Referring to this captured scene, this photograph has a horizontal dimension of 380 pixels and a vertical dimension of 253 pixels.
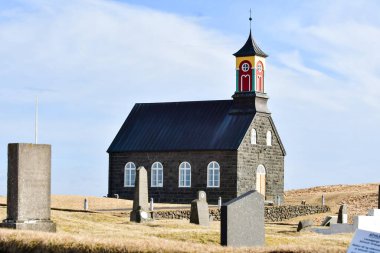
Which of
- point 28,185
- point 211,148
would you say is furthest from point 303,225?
point 211,148

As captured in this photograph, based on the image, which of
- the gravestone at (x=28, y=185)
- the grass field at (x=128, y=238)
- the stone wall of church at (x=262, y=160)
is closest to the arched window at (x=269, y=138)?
the stone wall of church at (x=262, y=160)

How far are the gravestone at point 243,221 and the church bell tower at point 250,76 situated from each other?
121ft

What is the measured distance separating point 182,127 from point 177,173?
331 centimetres

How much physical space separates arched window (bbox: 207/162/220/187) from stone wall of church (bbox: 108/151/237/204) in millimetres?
238

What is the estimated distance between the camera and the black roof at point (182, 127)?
5900cm

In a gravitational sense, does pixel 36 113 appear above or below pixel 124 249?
above

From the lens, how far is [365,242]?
1355cm

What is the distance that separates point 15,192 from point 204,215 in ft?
47.0

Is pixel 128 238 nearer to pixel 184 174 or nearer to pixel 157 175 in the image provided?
pixel 184 174

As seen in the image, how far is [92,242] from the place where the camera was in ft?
56.9

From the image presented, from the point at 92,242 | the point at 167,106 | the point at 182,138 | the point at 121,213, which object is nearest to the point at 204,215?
the point at 121,213

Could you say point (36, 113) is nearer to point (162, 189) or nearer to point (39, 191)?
point (39, 191)

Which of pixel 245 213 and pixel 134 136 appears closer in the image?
pixel 245 213

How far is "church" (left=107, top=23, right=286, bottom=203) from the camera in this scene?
58406 millimetres
